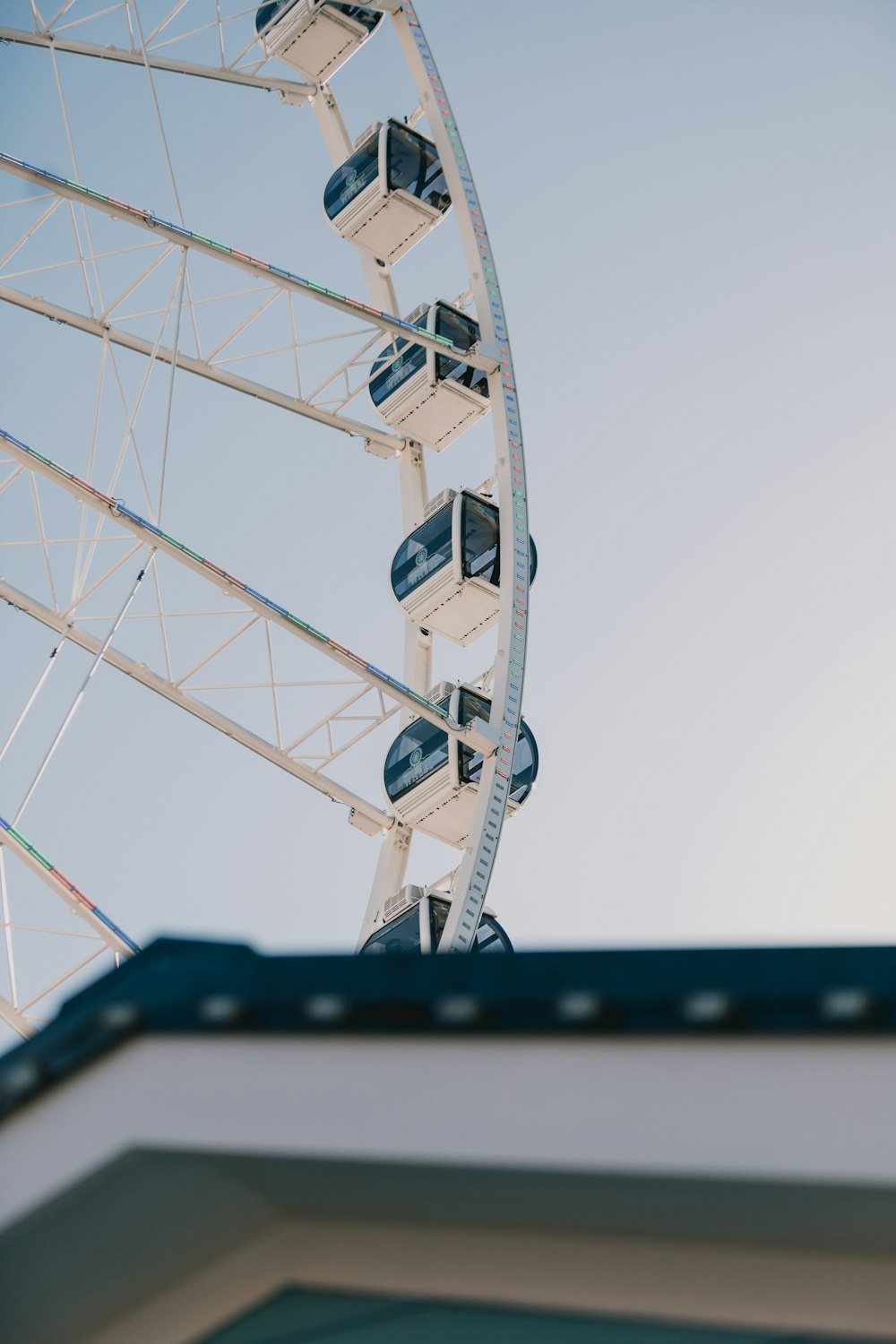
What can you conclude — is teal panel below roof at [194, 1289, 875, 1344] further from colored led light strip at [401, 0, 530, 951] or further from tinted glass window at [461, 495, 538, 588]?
tinted glass window at [461, 495, 538, 588]

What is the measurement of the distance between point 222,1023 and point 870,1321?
41.6 inches

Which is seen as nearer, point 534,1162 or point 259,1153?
point 534,1162

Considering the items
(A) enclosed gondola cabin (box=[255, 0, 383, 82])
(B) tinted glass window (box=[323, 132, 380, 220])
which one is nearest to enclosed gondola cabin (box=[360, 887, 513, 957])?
(B) tinted glass window (box=[323, 132, 380, 220])

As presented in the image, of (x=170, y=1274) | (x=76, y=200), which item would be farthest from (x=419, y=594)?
(x=170, y=1274)

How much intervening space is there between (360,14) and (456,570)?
20.2 ft

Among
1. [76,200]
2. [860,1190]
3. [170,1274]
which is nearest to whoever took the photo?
[860,1190]

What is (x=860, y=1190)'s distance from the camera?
227 centimetres

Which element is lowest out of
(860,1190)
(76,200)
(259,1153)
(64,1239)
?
(64,1239)

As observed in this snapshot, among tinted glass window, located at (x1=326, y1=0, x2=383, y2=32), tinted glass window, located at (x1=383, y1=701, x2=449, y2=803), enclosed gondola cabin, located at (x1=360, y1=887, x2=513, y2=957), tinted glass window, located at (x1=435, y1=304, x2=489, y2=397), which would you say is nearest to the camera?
enclosed gondola cabin, located at (x1=360, y1=887, x2=513, y2=957)

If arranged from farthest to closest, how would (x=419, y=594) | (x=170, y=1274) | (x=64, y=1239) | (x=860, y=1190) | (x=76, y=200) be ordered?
(x=419, y=594) → (x=76, y=200) → (x=170, y=1274) → (x=64, y=1239) → (x=860, y=1190)

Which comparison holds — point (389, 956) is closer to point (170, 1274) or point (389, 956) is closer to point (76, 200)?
point (170, 1274)

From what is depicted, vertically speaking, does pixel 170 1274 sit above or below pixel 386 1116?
below

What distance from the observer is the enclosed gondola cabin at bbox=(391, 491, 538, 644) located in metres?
13.0

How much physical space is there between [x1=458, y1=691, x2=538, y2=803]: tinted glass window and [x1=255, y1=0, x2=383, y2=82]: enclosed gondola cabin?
6.84 meters
